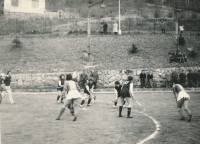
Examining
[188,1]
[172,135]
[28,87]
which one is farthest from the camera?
[188,1]

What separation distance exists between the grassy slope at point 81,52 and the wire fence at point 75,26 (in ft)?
17.4

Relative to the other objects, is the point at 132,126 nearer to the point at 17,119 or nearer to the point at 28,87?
the point at 17,119

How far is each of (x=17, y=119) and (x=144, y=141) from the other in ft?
19.0

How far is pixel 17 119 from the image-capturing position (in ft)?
41.7

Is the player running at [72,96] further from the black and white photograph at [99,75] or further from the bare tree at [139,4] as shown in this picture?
the bare tree at [139,4]

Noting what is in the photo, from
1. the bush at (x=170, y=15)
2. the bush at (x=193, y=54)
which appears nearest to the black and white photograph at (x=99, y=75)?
the bush at (x=170, y=15)

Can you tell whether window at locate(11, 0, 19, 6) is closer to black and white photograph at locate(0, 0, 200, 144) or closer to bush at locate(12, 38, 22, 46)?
black and white photograph at locate(0, 0, 200, 144)

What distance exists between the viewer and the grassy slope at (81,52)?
3275cm

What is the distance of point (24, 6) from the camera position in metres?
53.2

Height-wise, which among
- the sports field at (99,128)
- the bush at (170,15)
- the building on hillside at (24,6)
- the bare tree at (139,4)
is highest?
the bare tree at (139,4)

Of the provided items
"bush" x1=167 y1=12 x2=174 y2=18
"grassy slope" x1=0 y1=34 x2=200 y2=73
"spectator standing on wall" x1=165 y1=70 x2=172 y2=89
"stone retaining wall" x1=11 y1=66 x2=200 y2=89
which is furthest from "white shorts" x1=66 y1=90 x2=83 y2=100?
"bush" x1=167 y1=12 x2=174 y2=18

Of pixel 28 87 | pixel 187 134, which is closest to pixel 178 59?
pixel 28 87

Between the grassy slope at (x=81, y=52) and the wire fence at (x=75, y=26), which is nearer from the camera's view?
the grassy slope at (x=81, y=52)

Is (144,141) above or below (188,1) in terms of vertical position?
below
